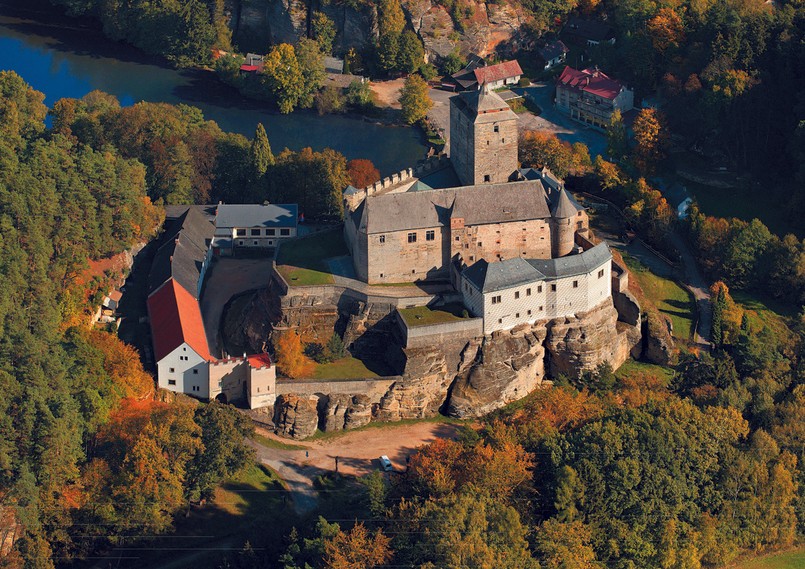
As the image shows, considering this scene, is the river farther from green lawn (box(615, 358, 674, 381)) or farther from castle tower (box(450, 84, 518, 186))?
green lawn (box(615, 358, 674, 381))

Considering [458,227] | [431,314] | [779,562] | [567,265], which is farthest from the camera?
[458,227]

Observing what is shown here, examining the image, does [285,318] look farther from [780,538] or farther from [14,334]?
[780,538]

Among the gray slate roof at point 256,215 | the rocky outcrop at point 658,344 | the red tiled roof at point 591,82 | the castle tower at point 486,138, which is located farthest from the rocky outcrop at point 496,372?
the red tiled roof at point 591,82

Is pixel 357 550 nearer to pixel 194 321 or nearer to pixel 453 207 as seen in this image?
pixel 194 321

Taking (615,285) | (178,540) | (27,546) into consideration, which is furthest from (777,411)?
(27,546)

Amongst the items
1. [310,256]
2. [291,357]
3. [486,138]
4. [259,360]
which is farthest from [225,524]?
[486,138]

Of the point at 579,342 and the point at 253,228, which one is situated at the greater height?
the point at 253,228

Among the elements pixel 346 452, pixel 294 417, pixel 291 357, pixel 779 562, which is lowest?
pixel 779 562

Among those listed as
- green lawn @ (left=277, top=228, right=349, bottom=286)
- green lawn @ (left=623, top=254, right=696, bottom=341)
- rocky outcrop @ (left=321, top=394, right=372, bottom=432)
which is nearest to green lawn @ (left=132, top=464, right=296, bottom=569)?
rocky outcrop @ (left=321, top=394, right=372, bottom=432)
